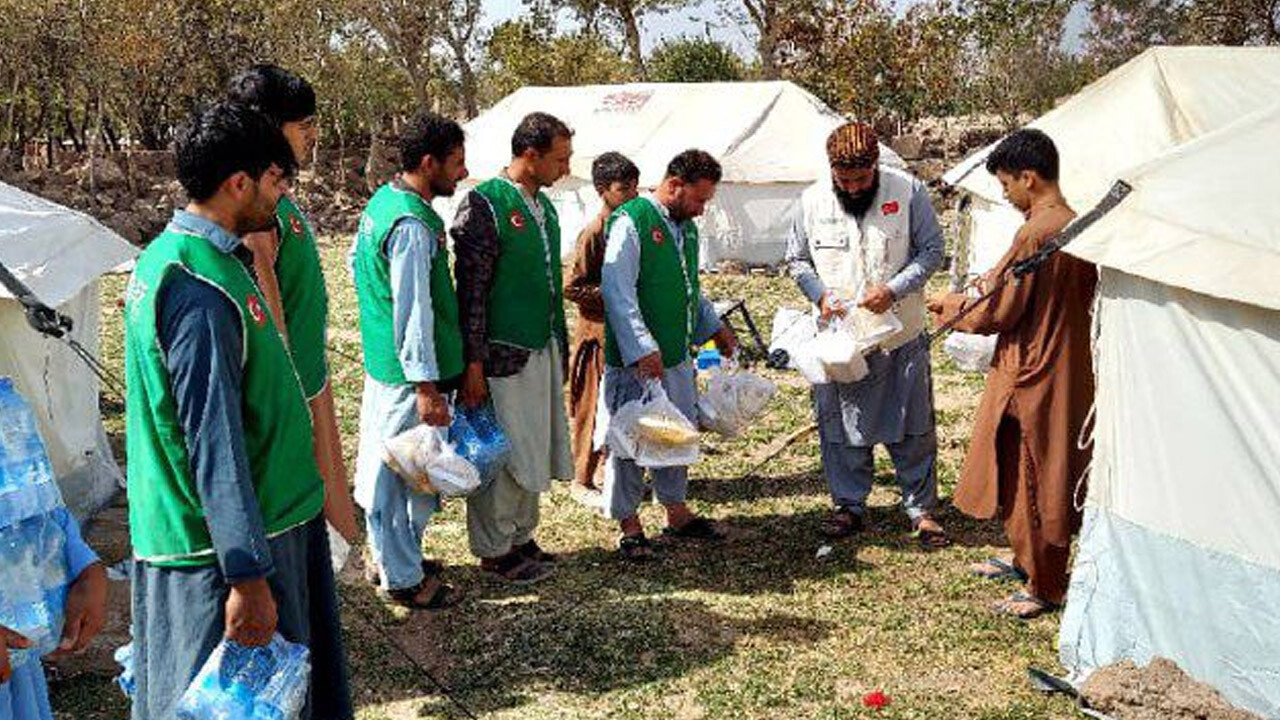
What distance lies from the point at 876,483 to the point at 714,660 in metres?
2.48

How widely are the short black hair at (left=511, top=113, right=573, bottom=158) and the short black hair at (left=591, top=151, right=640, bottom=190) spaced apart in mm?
1434

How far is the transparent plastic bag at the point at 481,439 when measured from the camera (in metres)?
5.23

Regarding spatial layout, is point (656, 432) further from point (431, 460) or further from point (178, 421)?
point (178, 421)

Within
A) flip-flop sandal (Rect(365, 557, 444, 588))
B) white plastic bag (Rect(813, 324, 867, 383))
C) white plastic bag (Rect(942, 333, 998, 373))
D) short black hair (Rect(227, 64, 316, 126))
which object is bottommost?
flip-flop sandal (Rect(365, 557, 444, 588))

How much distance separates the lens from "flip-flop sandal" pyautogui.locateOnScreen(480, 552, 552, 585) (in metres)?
5.69

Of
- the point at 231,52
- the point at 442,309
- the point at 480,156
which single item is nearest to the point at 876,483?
the point at 442,309

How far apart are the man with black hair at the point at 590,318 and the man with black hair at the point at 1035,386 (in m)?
2.12

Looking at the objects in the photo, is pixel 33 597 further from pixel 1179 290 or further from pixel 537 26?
pixel 537 26

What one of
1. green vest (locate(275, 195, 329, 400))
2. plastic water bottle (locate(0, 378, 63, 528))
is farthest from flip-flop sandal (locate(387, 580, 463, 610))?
plastic water bottle (locate(0, 378, 63, 528))

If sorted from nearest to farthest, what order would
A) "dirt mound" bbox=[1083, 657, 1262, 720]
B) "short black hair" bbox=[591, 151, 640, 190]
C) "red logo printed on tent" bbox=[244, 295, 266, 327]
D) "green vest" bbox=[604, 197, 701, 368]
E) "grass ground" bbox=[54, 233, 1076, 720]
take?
Result: "red logo printed on tent" bbox=[244, 295, 266, 327], "dirt mound" bbox=[1083, 657, 1262, 720], "grass ground" bbox=[54, 233, 1076, 720], "green vest" bbox=[604, 197, 701, 368], "short black hair" bbox=[591, 151, 640, 190]

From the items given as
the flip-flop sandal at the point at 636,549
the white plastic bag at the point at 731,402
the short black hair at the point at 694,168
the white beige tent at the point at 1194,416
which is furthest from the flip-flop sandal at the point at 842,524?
the white beige tent at the point at 1194,416

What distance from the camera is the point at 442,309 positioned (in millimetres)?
5121

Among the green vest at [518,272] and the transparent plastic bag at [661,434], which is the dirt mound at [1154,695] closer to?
the transparent plastic bag at [661,434]

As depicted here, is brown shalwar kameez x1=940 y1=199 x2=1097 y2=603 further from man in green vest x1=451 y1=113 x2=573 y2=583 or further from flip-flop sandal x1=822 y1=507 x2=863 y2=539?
man in green vest x1=451 y1=113 x2=573 y2=583
